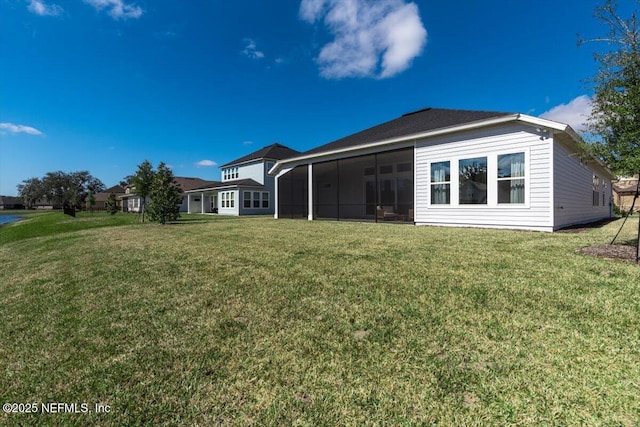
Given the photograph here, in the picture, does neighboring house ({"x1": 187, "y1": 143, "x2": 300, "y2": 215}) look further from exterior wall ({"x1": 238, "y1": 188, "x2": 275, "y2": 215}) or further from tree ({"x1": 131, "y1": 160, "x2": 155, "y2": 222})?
tree ({"x1": 131, "y1": 160, "x2": 155, "y2": 222})

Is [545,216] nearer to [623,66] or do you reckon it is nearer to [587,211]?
[623,66]

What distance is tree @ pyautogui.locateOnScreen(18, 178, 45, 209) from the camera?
81000mm

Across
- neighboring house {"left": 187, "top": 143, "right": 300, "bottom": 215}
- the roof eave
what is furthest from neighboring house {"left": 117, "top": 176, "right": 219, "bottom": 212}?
the roof eave

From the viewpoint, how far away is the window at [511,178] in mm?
9242

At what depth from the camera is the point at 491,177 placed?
32.0 ft

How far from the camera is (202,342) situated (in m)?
2.35

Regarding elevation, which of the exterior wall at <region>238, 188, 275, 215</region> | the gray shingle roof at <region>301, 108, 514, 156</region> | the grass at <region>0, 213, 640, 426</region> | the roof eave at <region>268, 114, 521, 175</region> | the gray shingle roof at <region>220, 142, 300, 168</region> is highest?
the gray shingle roof at <region>220, 142, 300, 168</region>

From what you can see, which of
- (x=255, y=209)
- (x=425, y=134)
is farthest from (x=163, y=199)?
(x=425, y=134)

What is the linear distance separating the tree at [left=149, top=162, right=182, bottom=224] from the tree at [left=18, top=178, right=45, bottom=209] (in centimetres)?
9516

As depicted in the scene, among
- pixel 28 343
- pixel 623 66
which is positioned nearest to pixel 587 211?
pixel 623 66

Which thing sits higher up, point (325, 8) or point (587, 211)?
point (325, 8)

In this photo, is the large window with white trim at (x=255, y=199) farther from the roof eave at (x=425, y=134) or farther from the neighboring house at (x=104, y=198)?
the neighboring house at (x=104, y=198)

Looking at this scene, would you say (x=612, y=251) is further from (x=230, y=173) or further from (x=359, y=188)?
(x=230, y=173)

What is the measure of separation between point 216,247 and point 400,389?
5.87 meters
